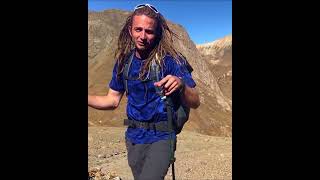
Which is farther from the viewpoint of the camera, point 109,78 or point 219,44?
point 219,44

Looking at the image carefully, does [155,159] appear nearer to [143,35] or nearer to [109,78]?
[143,35]

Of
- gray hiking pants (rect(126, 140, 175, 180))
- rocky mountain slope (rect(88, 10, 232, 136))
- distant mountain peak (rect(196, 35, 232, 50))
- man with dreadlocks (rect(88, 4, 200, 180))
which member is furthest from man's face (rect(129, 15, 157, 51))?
distant mountain peak (rect(196, 35, 232, 50))

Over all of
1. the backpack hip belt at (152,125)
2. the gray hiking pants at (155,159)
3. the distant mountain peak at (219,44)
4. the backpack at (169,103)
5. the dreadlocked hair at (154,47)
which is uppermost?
the distant mountain peak at (219,44)

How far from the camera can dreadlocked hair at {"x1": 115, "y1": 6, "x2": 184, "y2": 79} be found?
462cm

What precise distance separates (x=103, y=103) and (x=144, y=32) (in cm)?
85

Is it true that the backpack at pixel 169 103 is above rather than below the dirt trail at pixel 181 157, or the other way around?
above

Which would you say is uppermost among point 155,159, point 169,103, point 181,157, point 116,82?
point 116,82

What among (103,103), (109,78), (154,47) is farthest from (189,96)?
(109,78)

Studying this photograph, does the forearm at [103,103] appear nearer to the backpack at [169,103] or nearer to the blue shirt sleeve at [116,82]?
the blue shirt sleeve at [116,82]

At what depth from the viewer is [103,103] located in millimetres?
4977

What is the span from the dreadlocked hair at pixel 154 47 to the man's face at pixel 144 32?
35mm

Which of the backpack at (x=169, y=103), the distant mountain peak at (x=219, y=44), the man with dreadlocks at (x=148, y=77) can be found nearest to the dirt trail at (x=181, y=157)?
the man with dreadlocks at (x=148, y=77)

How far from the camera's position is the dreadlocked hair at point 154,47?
4621 mm

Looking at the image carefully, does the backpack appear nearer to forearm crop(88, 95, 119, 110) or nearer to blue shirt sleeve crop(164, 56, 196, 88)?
blue shirt sleeve crop(164, 56, 196, 88)
